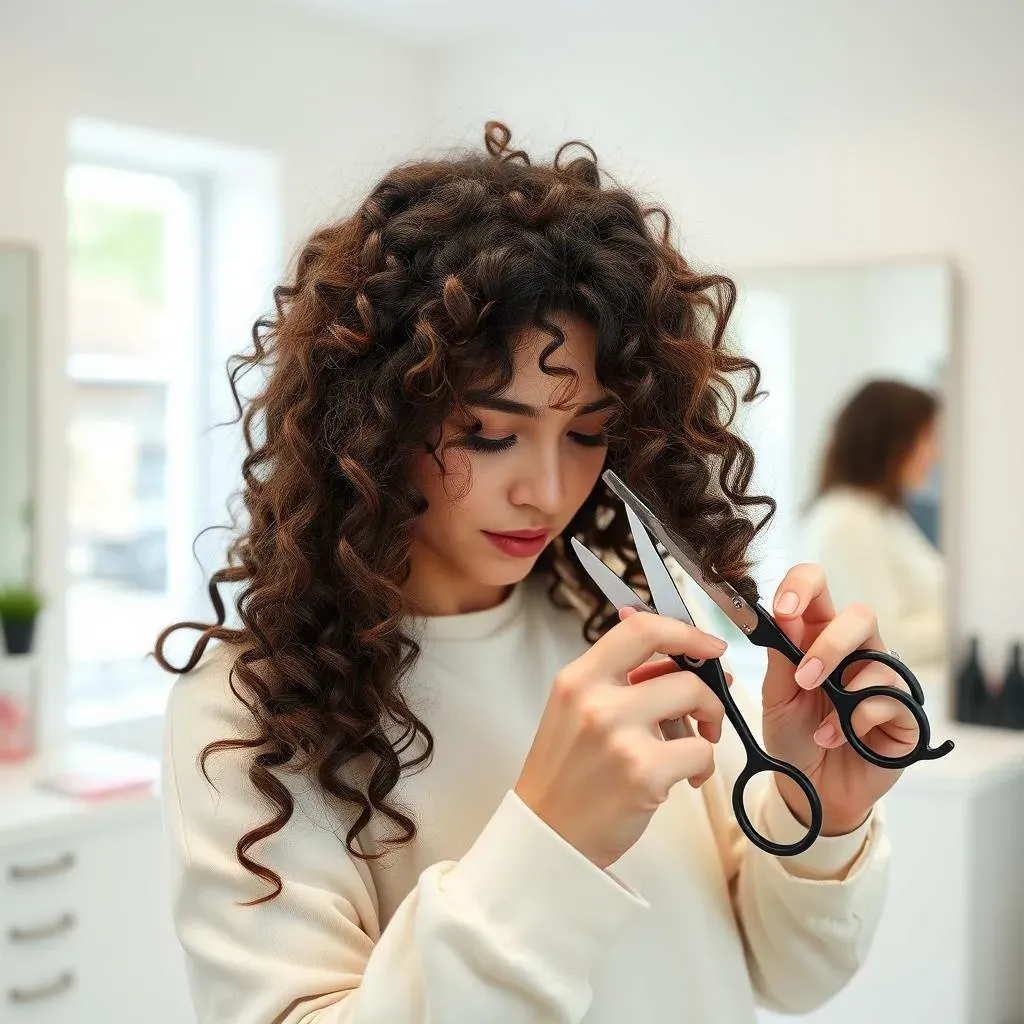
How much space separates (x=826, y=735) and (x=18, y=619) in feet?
7.08

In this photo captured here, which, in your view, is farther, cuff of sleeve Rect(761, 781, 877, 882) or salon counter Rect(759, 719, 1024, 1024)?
salon counter Rect(759, 719, 1024, 1024)

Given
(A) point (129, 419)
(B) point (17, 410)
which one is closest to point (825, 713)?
(B) point (17, 410)

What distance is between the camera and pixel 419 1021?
2.56 feet

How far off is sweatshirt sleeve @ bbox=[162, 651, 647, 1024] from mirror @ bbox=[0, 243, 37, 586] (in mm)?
1971

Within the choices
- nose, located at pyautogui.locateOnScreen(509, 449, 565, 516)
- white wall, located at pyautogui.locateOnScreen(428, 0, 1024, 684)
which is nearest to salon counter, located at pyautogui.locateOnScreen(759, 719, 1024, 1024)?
white wall, located at pyautogui.locateOnScreen(428, 0, 1024, 684)

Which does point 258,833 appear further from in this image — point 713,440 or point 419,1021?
point 713,440

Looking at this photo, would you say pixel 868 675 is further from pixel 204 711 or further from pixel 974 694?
pixel 974 694

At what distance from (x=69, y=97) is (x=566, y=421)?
2329 mm

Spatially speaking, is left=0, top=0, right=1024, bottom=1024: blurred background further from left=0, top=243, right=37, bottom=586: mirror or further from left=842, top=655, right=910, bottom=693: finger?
left=842, top=655, right=910, bottom=693: finger

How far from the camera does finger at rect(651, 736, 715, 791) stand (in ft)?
2.49

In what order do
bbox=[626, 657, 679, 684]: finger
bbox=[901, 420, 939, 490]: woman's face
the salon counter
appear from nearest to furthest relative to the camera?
1. bbox=[626, 657, 679, 684]: finger
2. the salon counter
3. bbox=[901, 420, 939, 490]: woman's face

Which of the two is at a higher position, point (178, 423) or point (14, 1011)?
point (178, 423)

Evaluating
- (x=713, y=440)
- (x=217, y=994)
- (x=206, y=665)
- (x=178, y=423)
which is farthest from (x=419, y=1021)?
(x=178, y=423)

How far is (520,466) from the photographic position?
3.00 ft
